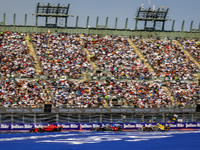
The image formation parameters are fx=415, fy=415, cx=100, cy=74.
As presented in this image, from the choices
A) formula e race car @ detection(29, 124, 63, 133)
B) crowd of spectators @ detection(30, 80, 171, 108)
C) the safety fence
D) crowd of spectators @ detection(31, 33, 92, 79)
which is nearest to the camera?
the safety fence

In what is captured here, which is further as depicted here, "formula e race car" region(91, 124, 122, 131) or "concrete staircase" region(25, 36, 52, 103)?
"concrete staircase" region(25, 36, 52, 103)

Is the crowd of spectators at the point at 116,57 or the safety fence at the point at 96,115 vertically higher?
the crowd of spectators at the point at 116,57

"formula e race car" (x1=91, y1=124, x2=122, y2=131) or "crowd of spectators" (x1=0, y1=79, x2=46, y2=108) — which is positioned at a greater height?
"crowd of spectators" (x1=0, y1=79, x2=46, y2=108)

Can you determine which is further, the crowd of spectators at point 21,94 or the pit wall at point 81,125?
the crowd of spectators at point 21,94

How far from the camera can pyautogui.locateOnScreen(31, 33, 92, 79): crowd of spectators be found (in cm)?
6034

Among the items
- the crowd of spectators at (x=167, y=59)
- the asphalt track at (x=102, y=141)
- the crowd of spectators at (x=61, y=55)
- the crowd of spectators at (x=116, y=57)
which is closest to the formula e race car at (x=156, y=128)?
the asphalt track at (x=102, y=141)

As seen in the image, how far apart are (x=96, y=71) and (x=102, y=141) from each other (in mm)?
22584

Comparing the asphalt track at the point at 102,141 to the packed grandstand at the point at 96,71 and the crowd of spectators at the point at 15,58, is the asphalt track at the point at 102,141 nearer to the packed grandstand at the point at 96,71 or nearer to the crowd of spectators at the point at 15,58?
the packed grandstand at the point at 96,71

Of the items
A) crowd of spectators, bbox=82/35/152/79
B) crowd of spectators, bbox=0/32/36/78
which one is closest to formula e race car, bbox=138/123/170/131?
crowd of spectators, bbox=82/35/152/79

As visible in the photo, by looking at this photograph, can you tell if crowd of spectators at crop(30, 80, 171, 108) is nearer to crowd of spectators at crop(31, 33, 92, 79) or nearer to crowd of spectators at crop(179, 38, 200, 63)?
crowd of spectators at crop(31, 33, 92, 79)

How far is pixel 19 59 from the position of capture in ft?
201

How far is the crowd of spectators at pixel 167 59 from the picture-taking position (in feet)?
212

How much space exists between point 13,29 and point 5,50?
9.85 m

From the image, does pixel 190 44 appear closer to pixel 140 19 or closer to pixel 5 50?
pixel 140 19
